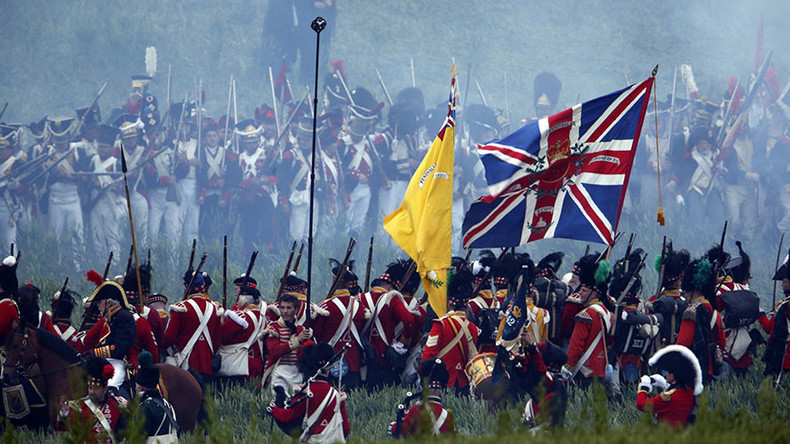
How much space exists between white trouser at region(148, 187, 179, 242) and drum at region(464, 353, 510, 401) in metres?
18.3

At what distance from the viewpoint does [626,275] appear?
10.8m

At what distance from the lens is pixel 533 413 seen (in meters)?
8.07

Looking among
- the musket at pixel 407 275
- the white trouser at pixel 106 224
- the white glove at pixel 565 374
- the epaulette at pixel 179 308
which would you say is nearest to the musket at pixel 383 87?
the white trouser at pixel 106 224

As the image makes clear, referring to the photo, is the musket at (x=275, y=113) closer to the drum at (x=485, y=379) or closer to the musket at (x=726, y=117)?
the musket at (x=726, y=117)

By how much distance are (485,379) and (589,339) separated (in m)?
1.11

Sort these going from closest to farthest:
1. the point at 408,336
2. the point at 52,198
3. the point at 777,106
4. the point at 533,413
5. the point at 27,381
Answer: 1. the point at 533,413
2. the point at 27,381
3. the point at 408,336
4. the point at 52,198
5. the point at 777,106

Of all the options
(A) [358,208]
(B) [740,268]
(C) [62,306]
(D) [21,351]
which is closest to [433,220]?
(D) [21,351]

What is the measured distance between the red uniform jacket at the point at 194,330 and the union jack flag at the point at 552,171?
3.13 m

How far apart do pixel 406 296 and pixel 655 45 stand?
94.3ft

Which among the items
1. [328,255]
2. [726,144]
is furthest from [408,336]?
[726,144]

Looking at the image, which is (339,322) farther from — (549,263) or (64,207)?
(64,207)

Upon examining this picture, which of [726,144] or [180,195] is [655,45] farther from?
[180,195]

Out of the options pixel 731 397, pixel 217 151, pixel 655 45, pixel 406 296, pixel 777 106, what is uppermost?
pixel 655 45

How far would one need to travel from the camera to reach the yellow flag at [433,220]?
359 inches
